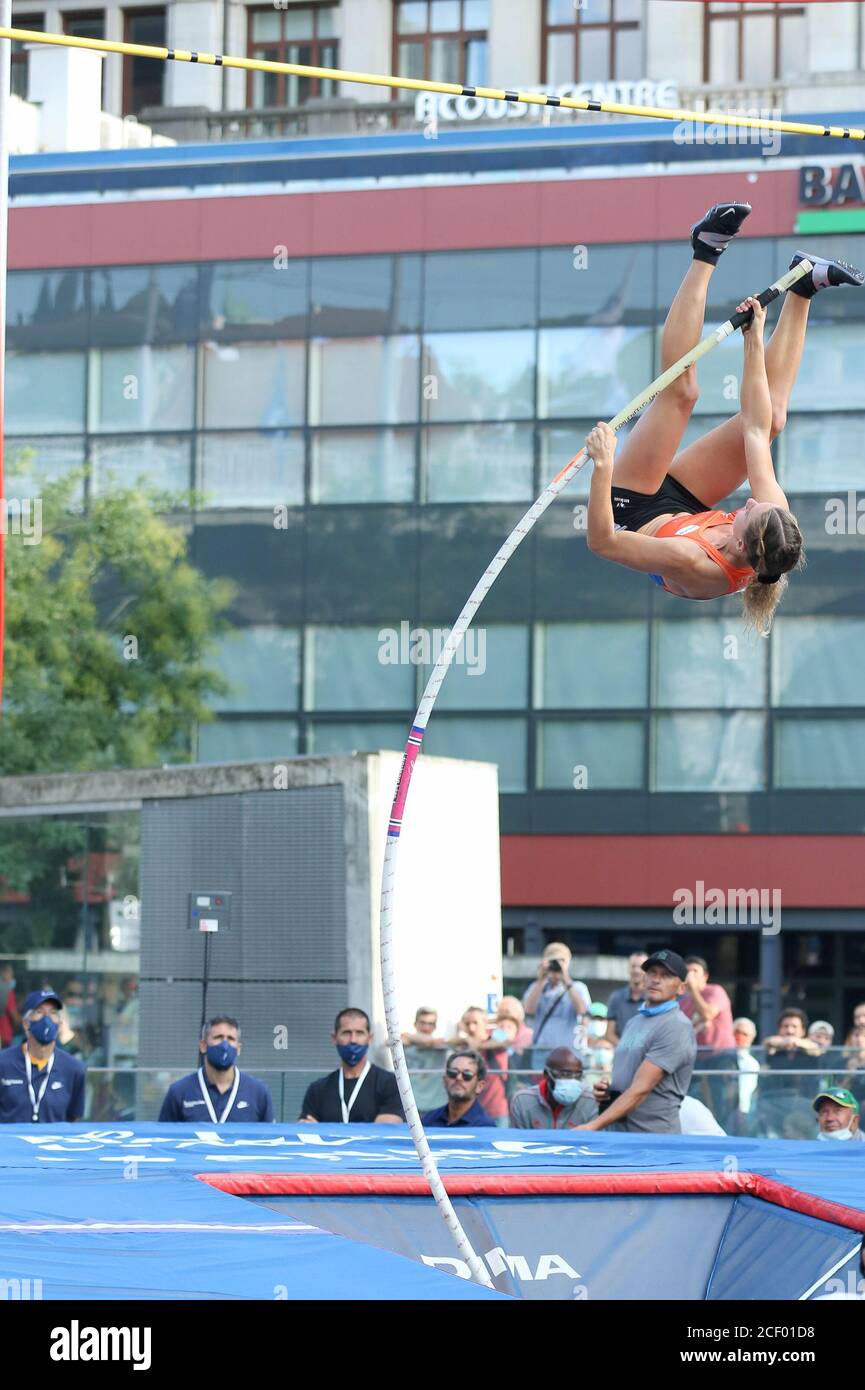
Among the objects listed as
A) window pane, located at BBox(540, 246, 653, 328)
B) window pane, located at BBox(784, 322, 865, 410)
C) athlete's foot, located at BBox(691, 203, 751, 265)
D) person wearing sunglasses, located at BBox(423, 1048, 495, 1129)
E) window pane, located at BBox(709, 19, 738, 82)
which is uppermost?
window pane, located at BBox(709, 19, 738, 82)

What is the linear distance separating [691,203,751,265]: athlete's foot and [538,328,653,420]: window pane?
17.7 metres

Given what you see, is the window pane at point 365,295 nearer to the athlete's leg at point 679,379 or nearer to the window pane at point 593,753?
the window pane at point 593,753

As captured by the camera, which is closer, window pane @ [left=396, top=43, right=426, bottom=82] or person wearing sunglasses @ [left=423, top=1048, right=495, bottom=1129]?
person wearing sunglasses @ [left=423, top=1048, right=495, bottom=1129]

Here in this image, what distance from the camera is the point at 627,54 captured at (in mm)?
31516

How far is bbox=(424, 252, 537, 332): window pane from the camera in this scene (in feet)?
81.1

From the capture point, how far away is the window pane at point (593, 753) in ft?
79.9

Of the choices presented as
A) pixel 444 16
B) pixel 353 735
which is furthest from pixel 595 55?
pixel 353 735

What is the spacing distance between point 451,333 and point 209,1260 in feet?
66.9

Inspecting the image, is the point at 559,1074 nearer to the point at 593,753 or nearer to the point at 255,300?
the point at 593,753

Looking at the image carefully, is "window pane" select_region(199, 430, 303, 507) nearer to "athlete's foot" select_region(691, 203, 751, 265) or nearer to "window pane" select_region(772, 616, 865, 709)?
"window pane" select_region(772, 616, 865, 709)

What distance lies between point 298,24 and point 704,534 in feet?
94.8

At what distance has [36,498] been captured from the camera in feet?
79.9

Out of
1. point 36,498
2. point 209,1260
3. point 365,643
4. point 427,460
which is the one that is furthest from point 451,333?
point 209,1260

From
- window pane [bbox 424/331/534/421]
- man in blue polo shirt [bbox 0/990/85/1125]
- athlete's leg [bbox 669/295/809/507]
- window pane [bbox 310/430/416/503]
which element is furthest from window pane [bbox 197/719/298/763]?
athlete's leg [bbox 669/295/809/507]
